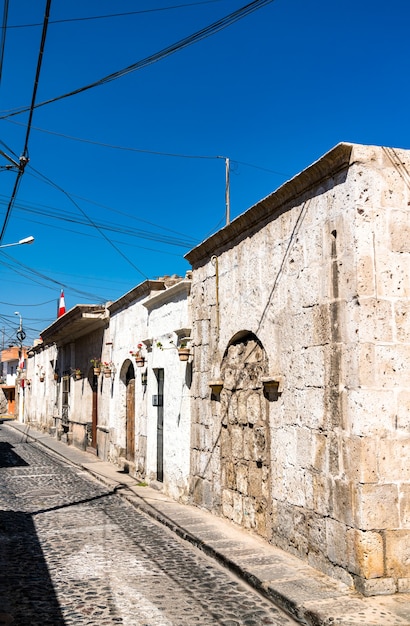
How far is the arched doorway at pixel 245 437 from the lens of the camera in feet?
24.2

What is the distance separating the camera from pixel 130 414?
14633mm

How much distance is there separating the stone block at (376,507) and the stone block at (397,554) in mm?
84

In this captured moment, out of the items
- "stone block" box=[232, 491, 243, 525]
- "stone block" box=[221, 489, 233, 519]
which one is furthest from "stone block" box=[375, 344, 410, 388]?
"stone block" box=[221, 489, 233, 519]

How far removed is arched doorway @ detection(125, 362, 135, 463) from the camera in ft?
47.1

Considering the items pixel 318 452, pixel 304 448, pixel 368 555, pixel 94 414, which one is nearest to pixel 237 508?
pixel 304 448

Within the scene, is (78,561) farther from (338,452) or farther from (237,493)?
(338,452)

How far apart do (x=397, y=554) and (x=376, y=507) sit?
0.44m

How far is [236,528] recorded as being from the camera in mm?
7957

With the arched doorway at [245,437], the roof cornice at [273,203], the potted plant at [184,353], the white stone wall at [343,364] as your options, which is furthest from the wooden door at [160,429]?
the white stone wall at [343,364]

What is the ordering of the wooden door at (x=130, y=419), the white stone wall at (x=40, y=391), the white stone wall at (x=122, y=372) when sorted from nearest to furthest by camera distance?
the white stone wall at (x=122, y=372), the wooden door at (x=130, y=419), the white stone wall at (x=40, y=391)

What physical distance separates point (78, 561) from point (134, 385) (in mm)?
7890

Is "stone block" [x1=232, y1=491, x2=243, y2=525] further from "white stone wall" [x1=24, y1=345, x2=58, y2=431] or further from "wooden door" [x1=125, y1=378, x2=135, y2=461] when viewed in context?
"white stone wall" [x1=24, y1=345, x2=58, y2=431]

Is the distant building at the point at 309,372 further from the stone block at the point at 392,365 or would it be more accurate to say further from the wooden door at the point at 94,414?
the wooden door at the point at 94,414

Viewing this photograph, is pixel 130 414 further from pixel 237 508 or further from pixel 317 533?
pixel 317 533
